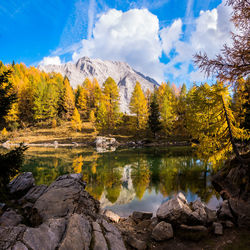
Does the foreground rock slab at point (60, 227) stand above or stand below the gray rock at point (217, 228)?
above

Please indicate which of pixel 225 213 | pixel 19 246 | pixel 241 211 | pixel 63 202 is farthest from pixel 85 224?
pixel 241 211

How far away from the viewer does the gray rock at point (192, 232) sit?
240 inches

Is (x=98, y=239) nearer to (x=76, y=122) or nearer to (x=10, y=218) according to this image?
(x=10, y=218)

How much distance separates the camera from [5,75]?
750 cm

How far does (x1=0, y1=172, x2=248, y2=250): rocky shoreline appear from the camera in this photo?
12.5 feet

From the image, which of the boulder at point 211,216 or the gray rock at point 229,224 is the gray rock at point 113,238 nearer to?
the boulder at point 211,216

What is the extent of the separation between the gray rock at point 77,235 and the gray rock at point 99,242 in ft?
0.65

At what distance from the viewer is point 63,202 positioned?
6668 millimetres

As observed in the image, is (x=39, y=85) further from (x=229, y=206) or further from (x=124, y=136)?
(x=229, y=206)

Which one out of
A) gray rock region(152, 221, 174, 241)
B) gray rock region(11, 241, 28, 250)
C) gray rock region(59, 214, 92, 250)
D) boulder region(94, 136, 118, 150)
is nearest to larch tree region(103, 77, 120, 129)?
boulder region(94, 136, 118, 150)

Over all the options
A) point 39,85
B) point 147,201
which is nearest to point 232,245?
point 147,201

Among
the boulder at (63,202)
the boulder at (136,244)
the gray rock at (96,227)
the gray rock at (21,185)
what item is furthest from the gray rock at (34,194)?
the boulder at (136,244)

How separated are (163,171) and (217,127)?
840cm

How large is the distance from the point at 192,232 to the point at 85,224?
14.6 ft
